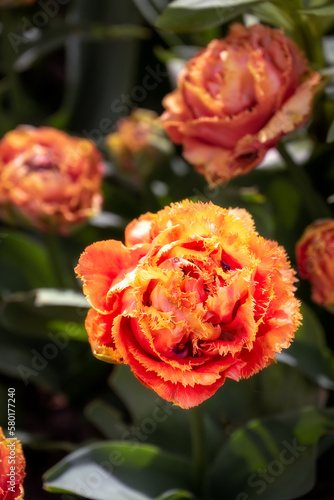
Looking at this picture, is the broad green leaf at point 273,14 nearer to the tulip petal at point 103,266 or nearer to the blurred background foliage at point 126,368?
the blurred background foliage at point 126,368

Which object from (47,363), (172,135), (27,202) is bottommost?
(47,363)

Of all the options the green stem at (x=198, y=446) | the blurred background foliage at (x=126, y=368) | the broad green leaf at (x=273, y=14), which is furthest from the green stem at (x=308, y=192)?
the green stem at (x=198, y=446)

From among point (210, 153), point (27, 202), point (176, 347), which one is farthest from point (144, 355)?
point (27, 202)

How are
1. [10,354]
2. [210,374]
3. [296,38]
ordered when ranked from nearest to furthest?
[210,374] → [296,38] → [10,354]

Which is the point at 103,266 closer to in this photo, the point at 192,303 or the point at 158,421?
the point at 192,303

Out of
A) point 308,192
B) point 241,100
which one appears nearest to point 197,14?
point 241,100

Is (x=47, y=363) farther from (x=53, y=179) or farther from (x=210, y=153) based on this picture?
(x=210, y=153)

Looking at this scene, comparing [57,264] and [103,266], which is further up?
[103,266]
